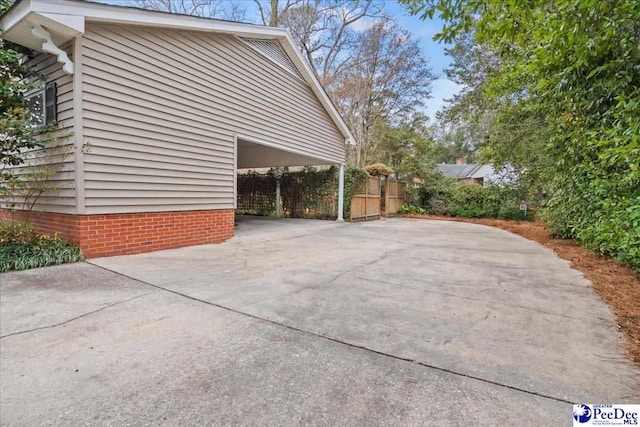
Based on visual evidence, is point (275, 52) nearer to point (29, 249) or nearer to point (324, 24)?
point (29, 249)

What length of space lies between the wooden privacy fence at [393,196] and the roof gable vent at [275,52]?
319 inches

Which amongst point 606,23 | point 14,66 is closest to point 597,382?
point 606,23

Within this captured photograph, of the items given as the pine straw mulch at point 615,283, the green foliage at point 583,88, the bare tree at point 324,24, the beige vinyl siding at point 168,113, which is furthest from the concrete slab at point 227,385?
the bare tree at point 324,24

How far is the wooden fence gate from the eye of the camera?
12100 mm

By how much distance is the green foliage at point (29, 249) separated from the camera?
4.02m

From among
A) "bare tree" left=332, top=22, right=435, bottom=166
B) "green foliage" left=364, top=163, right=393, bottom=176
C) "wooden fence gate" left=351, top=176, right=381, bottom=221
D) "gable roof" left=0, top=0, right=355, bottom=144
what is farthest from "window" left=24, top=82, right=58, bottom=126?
"bare tree" left=332, top=22, right=435, bottom=166

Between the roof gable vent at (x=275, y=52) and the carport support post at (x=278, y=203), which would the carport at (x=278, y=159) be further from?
the roof gable vent at (x=275, y=52)

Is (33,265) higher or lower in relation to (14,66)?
lower

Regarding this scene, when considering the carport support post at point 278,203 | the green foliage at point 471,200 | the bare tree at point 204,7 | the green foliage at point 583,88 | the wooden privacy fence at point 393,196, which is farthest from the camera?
the wooden privacy fence at point 393,196

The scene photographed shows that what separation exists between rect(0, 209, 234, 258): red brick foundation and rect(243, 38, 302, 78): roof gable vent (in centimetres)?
403

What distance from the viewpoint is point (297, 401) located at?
5.44 feet

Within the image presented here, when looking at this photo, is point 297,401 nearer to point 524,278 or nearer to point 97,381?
point 97,381

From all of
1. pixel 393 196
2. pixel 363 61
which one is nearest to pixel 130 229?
pixel 393 196

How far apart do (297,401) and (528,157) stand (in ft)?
37.2
